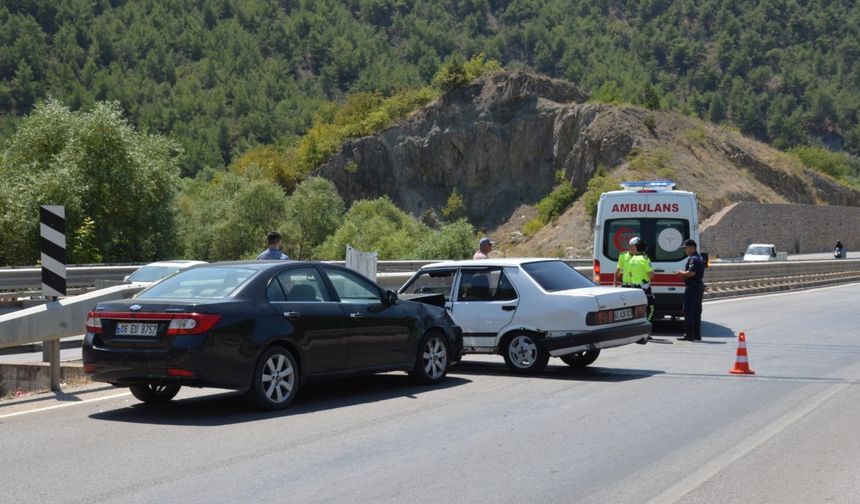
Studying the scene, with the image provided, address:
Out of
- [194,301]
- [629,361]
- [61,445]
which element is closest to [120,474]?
[61,445]

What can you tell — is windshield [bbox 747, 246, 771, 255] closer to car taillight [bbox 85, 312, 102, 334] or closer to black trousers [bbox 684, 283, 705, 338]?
black trousers [bbox 684, 283, 705, 338]

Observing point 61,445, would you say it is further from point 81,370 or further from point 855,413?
point 855,413

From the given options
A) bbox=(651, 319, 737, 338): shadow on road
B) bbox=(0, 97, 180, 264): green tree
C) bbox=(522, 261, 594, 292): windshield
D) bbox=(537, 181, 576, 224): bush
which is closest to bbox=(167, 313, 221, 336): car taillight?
bbox=(522, 261, 594, 292): windshield

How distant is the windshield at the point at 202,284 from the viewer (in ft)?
32.9

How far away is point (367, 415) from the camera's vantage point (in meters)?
10.0

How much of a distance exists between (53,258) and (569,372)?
6.48 metres

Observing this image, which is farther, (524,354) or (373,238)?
(373,238)

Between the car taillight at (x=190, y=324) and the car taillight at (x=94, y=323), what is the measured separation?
869 millimetres

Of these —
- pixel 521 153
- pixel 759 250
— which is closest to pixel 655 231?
pixel 759 250

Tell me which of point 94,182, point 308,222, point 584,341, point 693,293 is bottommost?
point 584,341

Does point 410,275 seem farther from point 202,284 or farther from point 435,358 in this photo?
point 202,284

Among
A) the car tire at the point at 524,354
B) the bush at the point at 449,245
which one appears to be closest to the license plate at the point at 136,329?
the car tire at the point at 524,354

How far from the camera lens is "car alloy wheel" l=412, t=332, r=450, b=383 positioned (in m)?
11.9

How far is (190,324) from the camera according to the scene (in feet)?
30.9
